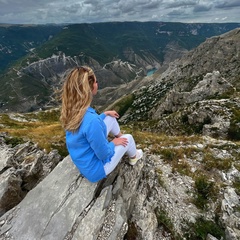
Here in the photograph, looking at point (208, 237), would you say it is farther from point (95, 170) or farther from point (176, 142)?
point (176, 142)

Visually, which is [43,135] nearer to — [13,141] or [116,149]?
[13,141]

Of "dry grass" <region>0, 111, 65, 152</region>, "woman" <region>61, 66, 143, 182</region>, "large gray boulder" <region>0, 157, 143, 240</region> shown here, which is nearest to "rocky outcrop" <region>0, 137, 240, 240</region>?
"large gray boulder" <region>0, 157, 143, 240</region>

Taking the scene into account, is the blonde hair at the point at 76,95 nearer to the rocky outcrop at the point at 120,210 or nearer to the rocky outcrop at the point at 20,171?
the rocky outcrop at the point at 120,210

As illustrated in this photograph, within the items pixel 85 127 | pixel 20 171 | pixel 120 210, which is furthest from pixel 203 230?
pixel 20 171

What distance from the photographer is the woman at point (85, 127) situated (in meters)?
8.31

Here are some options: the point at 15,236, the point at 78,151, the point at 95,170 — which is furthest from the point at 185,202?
the point at 15,236

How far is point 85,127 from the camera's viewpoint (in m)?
8.37

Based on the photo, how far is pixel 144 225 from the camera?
10367mm

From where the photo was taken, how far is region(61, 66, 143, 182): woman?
8312 mm

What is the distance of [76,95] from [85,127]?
1.10 m

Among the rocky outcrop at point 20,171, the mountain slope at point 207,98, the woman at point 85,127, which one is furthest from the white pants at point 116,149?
the mountain slope at point 207,98

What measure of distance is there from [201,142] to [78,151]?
14.0m

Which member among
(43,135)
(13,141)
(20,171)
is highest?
(20,171)

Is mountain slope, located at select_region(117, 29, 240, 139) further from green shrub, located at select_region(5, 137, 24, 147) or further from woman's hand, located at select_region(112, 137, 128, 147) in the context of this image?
woman's hand, located at select_region(112, 137, 128, 147)
